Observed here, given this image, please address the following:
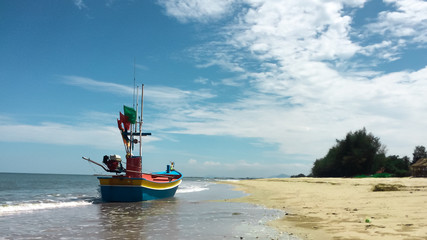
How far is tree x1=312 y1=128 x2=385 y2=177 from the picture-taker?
7319 centimetres

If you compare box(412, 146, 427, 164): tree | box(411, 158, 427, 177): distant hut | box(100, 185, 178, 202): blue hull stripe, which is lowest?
box(100, 185, 178, 202): blue hull stripe

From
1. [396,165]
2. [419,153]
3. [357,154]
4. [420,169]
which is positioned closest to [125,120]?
[420,169]

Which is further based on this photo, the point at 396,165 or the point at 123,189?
the point at 396,165

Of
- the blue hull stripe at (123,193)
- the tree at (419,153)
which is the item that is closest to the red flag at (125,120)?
the blue hull stripe at (123,193)

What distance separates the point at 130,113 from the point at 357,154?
63.1 metres

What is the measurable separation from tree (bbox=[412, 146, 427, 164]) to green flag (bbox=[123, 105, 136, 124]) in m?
90.0

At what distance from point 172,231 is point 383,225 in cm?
727

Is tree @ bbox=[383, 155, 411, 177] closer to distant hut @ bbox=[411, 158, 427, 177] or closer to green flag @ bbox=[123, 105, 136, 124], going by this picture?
distant hut @ bbox=[411, 158, 427, 177]

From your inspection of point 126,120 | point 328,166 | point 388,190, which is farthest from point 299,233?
point 328,166

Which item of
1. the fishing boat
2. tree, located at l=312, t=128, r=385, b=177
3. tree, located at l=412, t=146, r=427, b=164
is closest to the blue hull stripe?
the fishing boat

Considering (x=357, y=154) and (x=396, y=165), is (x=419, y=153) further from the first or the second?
(x=357, y=154)

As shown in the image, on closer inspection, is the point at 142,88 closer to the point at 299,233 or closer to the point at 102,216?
the point at 102,216

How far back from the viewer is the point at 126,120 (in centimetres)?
2647

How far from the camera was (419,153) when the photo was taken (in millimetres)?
91375
